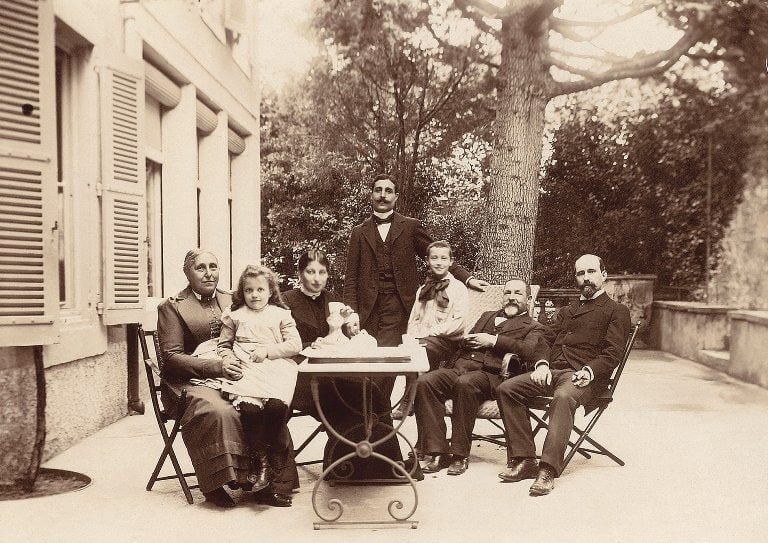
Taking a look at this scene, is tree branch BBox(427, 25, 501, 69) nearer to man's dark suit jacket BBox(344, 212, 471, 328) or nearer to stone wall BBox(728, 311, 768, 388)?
stone wall BBox(728, 311, 768, 388)

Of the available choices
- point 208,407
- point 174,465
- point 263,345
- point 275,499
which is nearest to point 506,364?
point 263,345

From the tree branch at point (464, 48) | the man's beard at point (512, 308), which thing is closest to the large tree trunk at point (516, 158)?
the tree branch at point (464, 48)

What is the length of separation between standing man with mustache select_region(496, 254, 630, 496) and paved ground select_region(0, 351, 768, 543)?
217 mm

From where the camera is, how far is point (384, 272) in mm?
5879

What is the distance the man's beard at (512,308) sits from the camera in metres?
5.66

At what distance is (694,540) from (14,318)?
377 centimetres

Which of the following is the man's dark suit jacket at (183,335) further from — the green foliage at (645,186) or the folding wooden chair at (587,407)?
the green foliage at (645,186)

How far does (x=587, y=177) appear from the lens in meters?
15.8

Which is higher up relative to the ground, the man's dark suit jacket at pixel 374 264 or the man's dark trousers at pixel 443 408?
the man's dark suit jacket at pixel 374 264

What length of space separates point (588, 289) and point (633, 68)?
239 inches

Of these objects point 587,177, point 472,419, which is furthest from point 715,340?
point 472,419

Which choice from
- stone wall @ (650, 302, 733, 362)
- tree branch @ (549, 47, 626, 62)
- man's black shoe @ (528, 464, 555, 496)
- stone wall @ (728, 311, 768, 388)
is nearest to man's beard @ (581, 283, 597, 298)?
man's black shoe @ (528, 464, 555, 496)

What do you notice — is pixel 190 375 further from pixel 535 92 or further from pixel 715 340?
pixel 715 340

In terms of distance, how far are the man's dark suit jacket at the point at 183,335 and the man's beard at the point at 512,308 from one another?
1.94m
